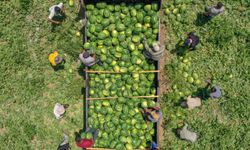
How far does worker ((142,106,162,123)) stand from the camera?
985 centimetres

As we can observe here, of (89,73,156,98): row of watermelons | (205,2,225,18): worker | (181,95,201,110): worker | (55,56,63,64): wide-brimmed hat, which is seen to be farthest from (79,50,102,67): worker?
(205,2,225,18): worker

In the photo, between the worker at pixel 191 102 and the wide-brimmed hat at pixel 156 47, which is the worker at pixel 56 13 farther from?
the worker at pixel 191 102

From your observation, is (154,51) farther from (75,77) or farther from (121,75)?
(75,77)

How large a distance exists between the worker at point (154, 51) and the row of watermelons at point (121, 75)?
23cm

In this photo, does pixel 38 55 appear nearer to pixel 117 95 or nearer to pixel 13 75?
pixel 13 75

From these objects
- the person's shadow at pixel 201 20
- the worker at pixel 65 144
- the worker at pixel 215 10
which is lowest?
the worker at pixel 65 144

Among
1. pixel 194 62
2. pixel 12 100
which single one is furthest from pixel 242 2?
pixel 12 100

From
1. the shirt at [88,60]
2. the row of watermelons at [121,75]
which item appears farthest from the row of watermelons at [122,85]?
the shirt at [88,60]

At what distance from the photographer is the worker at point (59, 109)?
10.9 meters

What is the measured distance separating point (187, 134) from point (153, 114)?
1.43 meters

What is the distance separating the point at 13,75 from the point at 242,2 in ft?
25.4

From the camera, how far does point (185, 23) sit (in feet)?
35.6

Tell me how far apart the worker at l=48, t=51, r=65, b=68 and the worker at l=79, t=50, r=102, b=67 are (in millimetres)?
1009

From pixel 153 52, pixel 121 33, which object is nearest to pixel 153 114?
pixel 153 52
